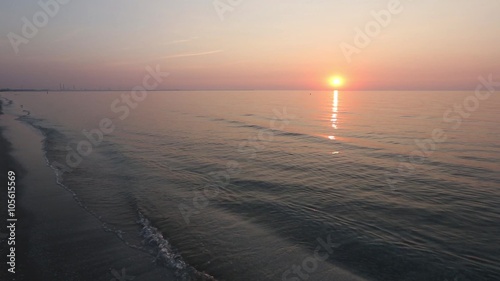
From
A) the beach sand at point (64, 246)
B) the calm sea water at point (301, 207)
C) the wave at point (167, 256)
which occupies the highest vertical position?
the beach sand at point (64, 246)

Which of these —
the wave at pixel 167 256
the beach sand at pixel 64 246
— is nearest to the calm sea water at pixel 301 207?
the wave at pixel 167 256

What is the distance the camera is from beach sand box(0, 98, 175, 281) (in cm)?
932

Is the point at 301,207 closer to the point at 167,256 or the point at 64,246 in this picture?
the point at 167,256

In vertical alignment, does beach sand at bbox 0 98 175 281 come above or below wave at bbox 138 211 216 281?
above

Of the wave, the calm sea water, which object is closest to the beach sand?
the wave

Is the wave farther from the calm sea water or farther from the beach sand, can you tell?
the beach sand

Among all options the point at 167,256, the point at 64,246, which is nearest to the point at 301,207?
the point at 167,256

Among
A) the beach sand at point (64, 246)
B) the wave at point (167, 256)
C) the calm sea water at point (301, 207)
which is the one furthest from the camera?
the calm sea water at point (301, 207)

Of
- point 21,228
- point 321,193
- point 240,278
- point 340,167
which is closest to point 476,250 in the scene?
point 321,193

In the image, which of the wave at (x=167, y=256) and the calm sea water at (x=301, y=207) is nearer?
the wave at (x=167, y=256)

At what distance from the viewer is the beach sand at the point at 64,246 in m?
9.32

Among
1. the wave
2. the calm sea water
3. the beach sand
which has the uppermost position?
the beach sand

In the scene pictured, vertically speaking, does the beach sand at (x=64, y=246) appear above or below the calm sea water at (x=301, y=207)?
above

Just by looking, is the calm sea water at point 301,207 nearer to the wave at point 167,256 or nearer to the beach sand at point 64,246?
the wave at point 167,256
